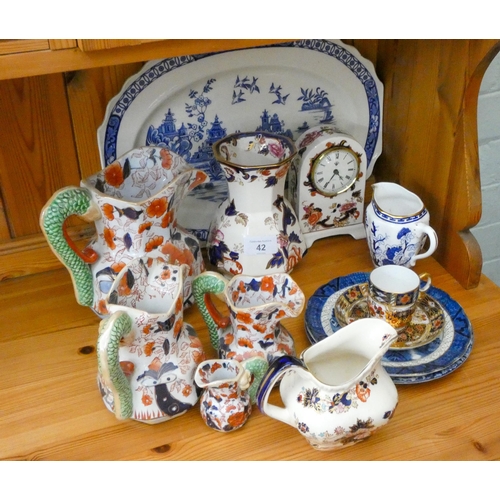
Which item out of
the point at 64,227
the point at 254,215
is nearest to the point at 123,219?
the point at 64,227

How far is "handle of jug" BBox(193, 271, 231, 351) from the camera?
0.79 metres

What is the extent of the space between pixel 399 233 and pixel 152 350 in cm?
39

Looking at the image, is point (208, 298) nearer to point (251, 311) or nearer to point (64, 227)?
point (251, 311)

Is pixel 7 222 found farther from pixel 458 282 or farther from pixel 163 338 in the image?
pixel 458 282

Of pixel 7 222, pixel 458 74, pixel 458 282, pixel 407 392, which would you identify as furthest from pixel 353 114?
pixel 7 222

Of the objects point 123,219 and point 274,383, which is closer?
point 274,383

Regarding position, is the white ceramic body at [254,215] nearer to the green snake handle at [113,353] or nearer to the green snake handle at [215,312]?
the green snake handle at [215,312]

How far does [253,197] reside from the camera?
895 millimetres

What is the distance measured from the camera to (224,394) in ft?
2.47

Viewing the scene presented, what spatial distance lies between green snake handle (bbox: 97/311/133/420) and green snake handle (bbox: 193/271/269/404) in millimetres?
120

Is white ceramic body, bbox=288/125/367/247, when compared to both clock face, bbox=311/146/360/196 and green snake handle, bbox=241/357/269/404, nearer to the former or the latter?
clock face, bbox=311/146/360/196

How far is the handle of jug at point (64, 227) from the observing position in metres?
0.79

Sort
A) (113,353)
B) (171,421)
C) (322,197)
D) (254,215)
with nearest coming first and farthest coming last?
(113,353), (171,421), (254,215), (322,197)
